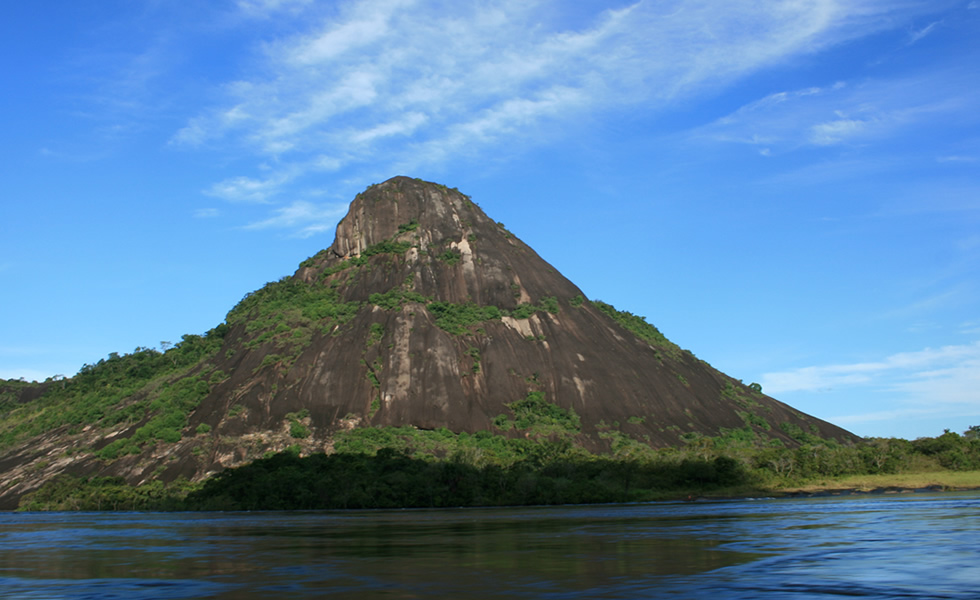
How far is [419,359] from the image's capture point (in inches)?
4734

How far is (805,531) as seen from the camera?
29.1m

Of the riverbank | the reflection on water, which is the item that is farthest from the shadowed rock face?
the reflection on water

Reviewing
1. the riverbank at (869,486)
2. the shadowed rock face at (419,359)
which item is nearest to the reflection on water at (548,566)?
the riverbank at (869,486)

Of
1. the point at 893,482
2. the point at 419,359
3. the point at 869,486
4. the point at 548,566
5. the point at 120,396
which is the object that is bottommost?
the point at 869,486

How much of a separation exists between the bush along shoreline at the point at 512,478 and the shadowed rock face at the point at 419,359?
241 inches

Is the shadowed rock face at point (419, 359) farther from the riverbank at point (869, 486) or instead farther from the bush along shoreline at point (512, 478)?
the riverbank at point (869, 486)

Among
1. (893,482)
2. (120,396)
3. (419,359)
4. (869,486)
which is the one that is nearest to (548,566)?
(869,486)

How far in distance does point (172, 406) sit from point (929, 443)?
103 m

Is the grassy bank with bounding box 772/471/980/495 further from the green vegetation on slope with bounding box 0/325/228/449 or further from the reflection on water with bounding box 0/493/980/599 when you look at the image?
the green vegetation on slope with bounding box 0/325/228/449

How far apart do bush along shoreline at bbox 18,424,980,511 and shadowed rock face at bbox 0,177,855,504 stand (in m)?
6.13

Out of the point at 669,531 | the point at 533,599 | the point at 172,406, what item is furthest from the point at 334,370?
the point at 533,599

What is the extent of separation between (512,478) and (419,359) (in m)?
37.2

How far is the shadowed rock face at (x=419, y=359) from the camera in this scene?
4355 inches

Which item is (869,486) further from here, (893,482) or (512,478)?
(512,478)
